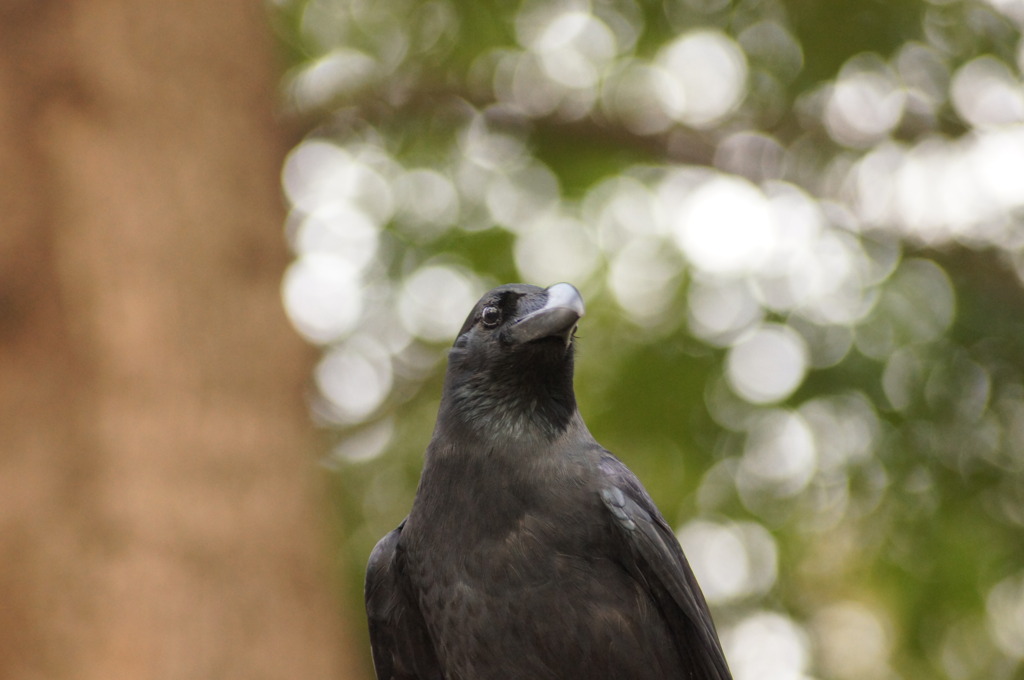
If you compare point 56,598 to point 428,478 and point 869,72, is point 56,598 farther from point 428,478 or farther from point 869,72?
point 869,72

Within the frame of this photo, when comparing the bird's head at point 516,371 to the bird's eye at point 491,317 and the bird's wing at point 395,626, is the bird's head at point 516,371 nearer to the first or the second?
the bird's eye at point 491,317

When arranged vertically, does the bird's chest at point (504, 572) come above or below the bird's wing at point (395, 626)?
above

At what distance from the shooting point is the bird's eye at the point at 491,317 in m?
2.43

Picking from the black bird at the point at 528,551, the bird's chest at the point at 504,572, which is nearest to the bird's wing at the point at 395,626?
the black bird at the point at 528,551

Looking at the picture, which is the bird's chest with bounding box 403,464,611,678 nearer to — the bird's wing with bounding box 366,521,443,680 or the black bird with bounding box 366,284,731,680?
the black bird with bounding box 366,284,731,680

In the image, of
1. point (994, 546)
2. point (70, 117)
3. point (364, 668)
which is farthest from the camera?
point (994, 546)

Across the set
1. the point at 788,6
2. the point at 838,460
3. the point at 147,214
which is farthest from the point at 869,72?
the point at 147,214

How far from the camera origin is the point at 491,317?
2.44 metres

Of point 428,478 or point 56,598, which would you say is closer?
point 428,478

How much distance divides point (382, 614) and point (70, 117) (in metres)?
3.73

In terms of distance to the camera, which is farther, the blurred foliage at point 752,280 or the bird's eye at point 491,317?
the blurred foliage at point 752,280

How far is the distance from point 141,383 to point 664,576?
11.0 feet

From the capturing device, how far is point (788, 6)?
7160mm

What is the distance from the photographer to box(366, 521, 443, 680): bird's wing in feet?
7.72
